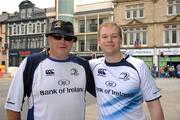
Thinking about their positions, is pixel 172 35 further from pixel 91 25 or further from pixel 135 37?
pixel 91 25

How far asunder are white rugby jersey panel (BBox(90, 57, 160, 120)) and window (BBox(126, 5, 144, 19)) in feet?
132

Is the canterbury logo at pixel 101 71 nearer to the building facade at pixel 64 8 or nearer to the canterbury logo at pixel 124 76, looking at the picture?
the canterbury logo at pixel 124 76

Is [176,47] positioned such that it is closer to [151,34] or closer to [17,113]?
[151,34]

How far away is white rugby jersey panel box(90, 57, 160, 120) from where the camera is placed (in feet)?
10.3

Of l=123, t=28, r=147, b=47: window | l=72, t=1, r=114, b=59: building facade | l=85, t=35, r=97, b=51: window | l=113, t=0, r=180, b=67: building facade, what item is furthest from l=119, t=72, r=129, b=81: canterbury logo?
l=85, t=35, r=97, b=51: window

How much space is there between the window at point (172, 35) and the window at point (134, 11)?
12.4 feet

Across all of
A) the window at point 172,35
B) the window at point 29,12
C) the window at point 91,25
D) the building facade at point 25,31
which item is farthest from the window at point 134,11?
the window at point 29,12

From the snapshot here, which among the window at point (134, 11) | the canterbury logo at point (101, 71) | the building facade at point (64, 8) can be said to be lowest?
the canterbury logo at point (101, 71)

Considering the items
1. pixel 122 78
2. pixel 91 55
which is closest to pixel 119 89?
pixel 122 78

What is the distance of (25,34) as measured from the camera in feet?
179

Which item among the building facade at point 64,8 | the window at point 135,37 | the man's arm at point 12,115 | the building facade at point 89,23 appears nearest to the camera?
the man's arm at point 12,115

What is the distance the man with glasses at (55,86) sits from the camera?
10.0 ft

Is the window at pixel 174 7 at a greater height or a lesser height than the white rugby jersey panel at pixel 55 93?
greater

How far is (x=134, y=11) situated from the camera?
43.2m
